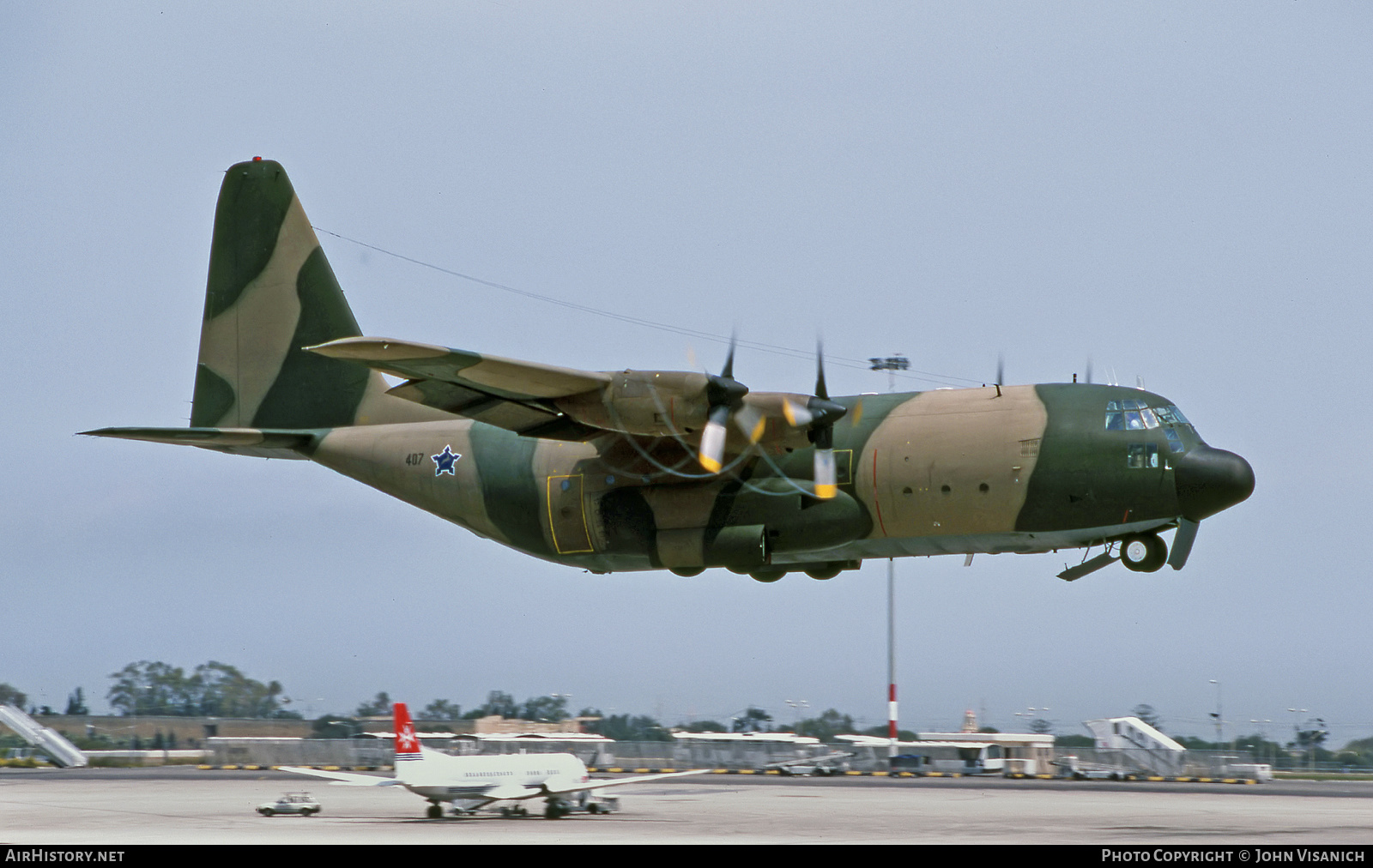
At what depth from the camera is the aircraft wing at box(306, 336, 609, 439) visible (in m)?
19.5

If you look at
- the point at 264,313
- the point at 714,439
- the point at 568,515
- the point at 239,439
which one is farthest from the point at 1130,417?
the point at 264,313

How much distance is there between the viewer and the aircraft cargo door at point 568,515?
78.4 feet

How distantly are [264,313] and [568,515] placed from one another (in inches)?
381

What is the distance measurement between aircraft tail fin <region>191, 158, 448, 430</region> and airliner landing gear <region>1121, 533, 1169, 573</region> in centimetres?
1623

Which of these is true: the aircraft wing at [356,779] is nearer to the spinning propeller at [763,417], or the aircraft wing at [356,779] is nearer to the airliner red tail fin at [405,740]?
the airliner red tail fin at [405,740]

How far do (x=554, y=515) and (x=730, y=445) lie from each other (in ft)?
13.3

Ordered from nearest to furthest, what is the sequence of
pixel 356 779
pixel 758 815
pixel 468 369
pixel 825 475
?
pixel 468 369
pixel 825 475
pixel 758 815
pixel 356 779

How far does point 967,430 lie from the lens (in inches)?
860

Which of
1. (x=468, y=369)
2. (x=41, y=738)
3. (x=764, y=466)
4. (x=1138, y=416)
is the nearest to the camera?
(x=468, y=369)

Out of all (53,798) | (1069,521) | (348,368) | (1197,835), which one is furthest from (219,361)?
(1197,835)

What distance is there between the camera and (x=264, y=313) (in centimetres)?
2911

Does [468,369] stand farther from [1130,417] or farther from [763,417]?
[1130,417]

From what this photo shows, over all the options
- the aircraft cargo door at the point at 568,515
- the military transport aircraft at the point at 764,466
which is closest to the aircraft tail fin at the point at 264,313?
the military transport aircraft at the point at 764,466

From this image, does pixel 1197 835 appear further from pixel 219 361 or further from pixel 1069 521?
pixel 219 361
